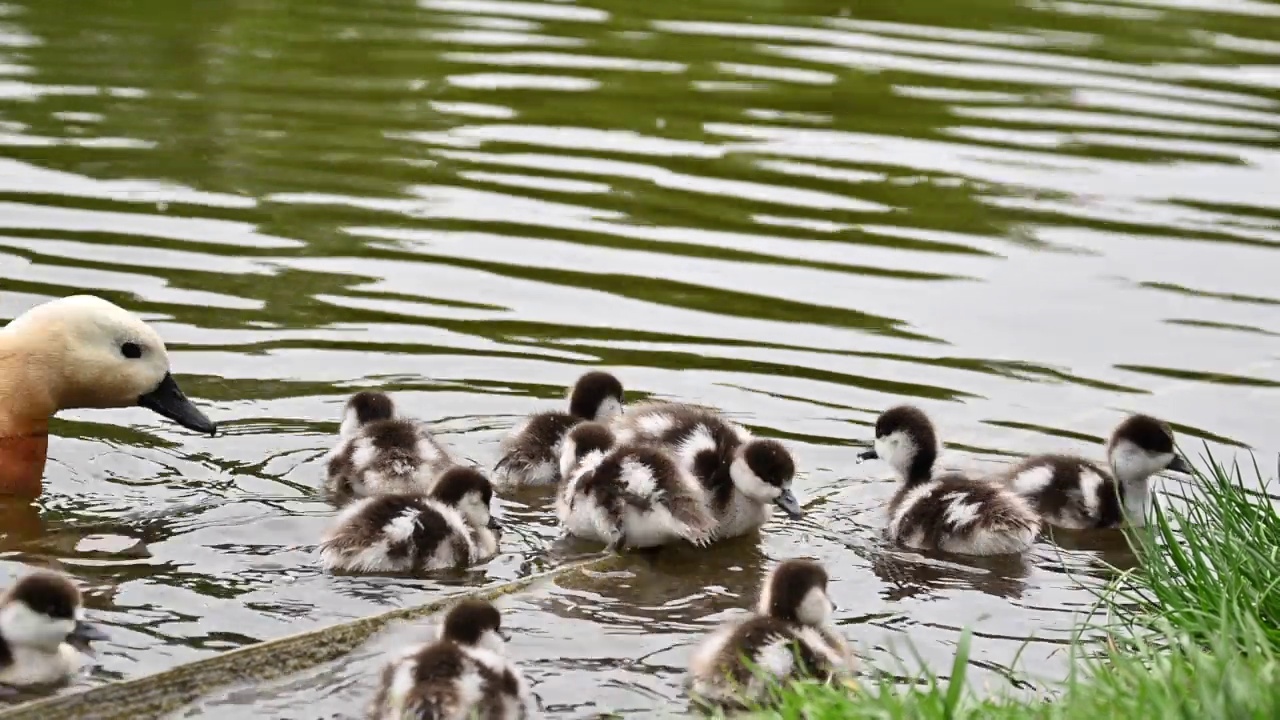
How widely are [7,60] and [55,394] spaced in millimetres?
7304

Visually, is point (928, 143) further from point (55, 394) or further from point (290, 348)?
point (55, 394)

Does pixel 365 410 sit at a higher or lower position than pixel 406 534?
higher

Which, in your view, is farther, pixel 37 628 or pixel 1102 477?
pixel 1102 477

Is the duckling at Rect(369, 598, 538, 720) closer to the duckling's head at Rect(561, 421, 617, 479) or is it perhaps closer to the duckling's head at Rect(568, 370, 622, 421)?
the duckling's head at Rect(561, 421, 617, 479)

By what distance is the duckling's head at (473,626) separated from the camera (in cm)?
537

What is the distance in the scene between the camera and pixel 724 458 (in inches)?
285

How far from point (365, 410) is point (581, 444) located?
2.96ft

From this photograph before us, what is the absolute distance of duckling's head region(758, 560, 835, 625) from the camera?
565cm

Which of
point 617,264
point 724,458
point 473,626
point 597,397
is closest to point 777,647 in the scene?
point 473,626

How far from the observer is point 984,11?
17531 millimetres

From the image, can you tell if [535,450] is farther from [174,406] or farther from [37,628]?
[37,628]

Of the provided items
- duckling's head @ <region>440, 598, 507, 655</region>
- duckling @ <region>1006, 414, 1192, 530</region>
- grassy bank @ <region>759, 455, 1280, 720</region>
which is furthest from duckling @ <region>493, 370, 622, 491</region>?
grassy bank @ <region>759, 455, 1280, 720</region>

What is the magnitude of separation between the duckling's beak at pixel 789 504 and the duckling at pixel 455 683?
1.84m

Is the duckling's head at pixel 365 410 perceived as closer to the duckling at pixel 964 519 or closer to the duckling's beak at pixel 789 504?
the duckling's beak at pixel 789 504
